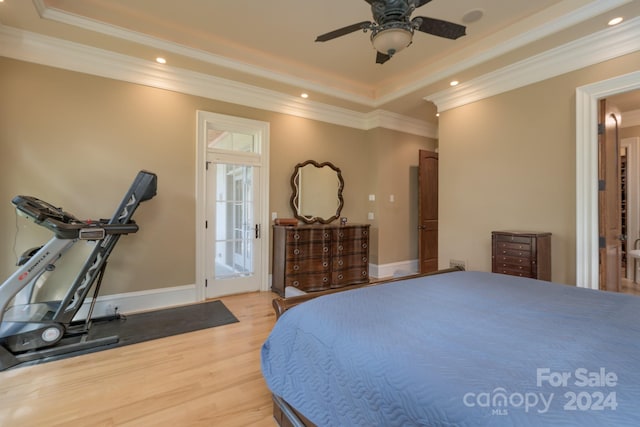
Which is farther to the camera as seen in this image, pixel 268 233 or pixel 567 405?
pixel 268 233

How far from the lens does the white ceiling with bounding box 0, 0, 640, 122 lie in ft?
8.92

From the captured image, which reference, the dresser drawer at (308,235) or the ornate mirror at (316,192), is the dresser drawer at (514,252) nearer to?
the dresser drawer at (308,235)

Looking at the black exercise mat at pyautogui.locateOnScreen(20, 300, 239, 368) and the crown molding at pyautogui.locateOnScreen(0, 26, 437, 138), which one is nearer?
the black exercise mat at pyautogui.locateOnScreen(20, 300, 239, 368)

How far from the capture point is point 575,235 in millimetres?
3035

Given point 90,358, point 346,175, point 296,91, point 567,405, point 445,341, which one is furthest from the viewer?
point 346,175

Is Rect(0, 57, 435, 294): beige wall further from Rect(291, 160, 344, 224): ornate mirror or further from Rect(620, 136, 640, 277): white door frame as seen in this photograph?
Rect(620, 136, 640, 277): white door frame

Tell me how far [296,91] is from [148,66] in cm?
187

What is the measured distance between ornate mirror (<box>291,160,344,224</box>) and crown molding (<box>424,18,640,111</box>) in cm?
203

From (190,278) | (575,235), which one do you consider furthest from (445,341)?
(190,278)

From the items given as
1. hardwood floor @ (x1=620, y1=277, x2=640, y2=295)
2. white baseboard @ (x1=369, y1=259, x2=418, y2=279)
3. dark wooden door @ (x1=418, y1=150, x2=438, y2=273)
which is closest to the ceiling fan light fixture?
dark wooden door @ (x1=418, y1=150, x2=438, y2=273)

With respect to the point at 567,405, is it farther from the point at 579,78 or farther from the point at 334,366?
the point at 579,78

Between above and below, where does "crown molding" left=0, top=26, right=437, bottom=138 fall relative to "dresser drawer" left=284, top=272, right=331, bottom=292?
above

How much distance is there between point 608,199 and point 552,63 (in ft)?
5.22

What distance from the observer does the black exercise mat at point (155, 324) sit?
2662mm
